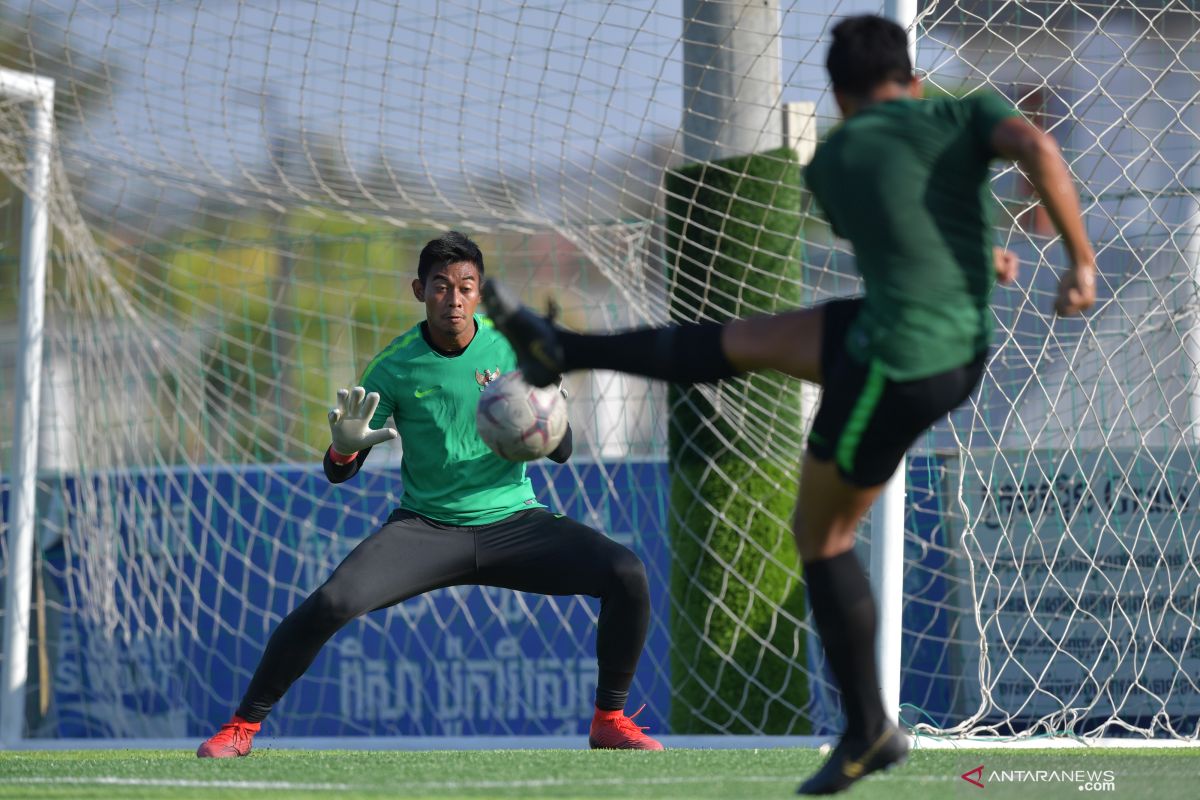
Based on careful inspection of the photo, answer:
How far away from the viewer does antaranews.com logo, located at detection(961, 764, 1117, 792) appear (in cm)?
390

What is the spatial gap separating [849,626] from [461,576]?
6.04ft

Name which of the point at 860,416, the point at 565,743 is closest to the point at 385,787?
the point at 860,416

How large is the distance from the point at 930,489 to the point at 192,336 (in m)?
4.78

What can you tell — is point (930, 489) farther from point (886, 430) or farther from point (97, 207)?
point (97, 207)

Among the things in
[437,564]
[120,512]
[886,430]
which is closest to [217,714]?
[120,512]

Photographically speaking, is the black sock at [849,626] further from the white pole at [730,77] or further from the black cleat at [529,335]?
the white pole at [730,77]

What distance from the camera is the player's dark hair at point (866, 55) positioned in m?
3.38

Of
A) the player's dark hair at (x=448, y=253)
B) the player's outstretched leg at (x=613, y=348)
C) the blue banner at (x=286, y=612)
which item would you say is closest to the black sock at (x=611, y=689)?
the player's dark hair at (x=448, y=253)

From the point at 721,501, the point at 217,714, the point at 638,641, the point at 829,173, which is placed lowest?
the point at 217,714

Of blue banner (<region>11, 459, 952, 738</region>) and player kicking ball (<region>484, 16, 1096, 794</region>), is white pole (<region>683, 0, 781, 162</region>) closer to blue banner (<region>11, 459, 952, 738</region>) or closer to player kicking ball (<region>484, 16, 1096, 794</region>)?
blue banner (<region>11, 459, 952, 738</region>)

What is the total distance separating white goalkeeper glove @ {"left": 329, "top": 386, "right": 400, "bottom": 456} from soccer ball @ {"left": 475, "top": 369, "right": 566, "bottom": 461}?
1.62ft

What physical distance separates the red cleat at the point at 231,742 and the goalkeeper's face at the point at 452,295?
1.43 metres

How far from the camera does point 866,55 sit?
3.38m

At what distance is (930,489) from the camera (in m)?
6.86
